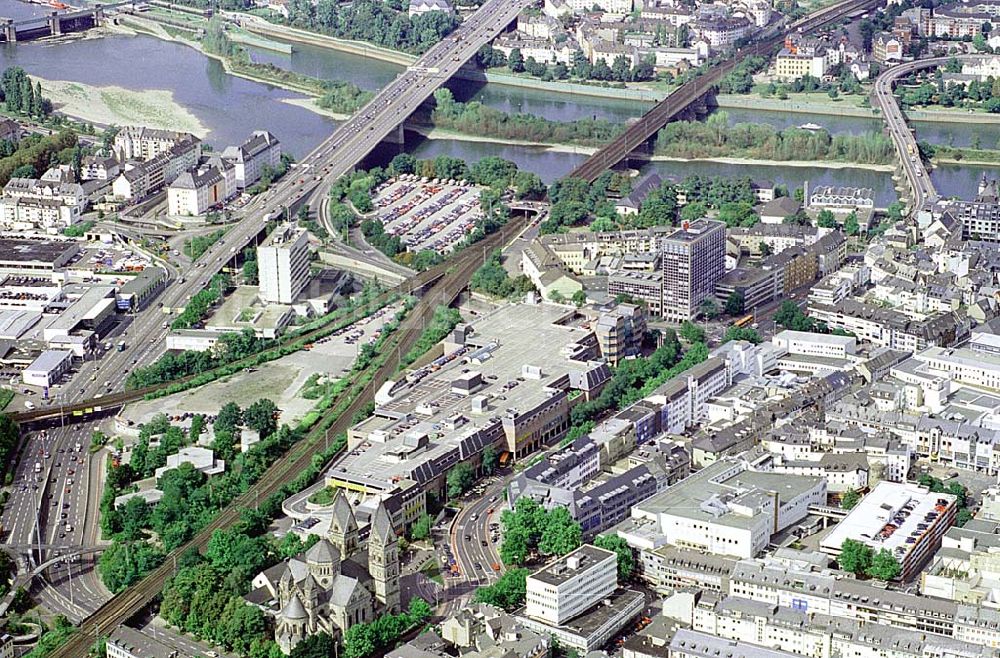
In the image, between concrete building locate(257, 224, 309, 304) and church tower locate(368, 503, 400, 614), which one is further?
concrete building locate(257, 224, 309, 304)

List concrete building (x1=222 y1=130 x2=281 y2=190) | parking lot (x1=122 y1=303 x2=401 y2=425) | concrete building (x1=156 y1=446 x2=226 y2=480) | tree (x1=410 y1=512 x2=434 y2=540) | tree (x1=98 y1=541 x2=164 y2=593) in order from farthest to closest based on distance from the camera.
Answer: concrete building (x1=222 y1=130 x2=281 y2=190)
parking lot (x1=122 y1=303 x2=401 y2=425)
concrete building (x1=156 y1=446 x2=226 y2=480)
tree (x1=410 y1=512 x2=434 y2=540)
tree (x1=98 y1=541 x2=164 y2=593)

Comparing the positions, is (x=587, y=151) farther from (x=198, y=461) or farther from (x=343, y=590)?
(x=343, y=590)

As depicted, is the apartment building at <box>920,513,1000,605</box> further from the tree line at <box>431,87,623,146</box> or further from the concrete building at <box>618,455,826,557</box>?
the tree line at <box>431,87,623,146</box>

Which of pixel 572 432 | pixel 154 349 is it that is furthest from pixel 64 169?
pixel 572 432

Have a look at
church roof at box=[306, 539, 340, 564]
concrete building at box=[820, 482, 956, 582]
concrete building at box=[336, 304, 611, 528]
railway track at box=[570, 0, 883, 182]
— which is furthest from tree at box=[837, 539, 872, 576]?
railway track at box=[570, 0, 883, 182]

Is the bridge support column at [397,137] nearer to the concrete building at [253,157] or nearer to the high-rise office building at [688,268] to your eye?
the concrete building at [253,157]

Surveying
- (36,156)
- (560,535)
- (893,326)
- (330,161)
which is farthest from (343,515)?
(36,156)

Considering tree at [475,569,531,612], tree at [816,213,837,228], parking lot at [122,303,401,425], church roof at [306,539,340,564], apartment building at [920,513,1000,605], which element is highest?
tree at [816,213,837,228]
